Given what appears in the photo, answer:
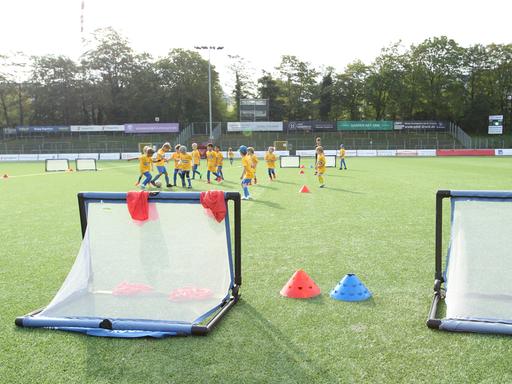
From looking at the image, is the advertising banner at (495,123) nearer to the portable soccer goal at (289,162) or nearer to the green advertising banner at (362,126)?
the green advertising banner at (362,126)

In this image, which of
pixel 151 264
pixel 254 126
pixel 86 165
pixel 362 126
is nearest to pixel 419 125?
pixel 362 126

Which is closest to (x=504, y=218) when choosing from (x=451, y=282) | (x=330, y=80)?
(x=451, y=282)

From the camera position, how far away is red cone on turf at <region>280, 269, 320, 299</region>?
5.06 metres

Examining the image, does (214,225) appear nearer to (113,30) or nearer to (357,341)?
(357,341)

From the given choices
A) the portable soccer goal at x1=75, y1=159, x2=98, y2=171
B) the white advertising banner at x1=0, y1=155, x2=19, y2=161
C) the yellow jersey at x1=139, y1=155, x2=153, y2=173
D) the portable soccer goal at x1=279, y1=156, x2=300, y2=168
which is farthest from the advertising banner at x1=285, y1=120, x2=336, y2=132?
the yellow jersey at x1=139, y1=155, x2=153, y2=173

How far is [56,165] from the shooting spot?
29766 millimetres

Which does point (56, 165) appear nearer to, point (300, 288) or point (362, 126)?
point (300, 288)

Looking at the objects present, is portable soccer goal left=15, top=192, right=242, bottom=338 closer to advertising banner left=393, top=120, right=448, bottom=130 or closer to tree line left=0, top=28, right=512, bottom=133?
advertising banner left=393, top=120, right=448, bottom=130

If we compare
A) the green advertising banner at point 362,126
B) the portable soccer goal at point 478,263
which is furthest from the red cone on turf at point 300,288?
the green advertising banner at point 362,126

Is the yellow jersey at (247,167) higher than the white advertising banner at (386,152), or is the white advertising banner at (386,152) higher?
the yellow jersey at (247,167)

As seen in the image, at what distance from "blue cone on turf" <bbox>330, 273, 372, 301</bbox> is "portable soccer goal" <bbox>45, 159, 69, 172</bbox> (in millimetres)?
27984

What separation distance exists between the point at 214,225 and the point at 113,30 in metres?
83.0

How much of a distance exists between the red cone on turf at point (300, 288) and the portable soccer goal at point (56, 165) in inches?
1087

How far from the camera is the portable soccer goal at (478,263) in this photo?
4242mm
